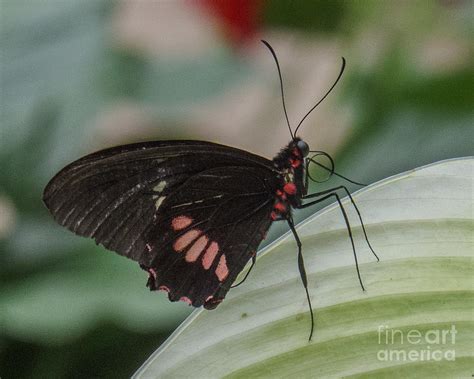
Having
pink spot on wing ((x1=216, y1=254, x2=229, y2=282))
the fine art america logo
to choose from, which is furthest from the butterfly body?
the fine art america logo

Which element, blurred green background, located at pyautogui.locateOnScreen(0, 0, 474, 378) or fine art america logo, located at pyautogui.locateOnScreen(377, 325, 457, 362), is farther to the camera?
blurred green background, located at pyautogui.locateOnScreen(0, 0, 474, 378)

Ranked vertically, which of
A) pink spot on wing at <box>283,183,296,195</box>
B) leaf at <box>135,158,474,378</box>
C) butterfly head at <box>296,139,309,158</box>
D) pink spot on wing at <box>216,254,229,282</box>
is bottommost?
leaf at <box>135,158,474,378</box>

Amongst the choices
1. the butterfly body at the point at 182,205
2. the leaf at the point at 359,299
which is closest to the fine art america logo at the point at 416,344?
the leaf at the point at 359,299

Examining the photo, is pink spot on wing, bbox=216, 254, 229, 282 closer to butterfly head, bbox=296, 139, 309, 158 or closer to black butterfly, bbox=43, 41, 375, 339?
black butterfly, bbox=43, 41, 375, 339

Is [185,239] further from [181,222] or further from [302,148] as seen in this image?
[302,148]

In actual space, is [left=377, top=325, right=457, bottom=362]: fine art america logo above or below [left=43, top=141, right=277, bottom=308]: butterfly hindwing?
below

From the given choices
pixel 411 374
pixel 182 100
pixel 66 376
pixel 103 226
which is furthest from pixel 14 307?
pixel 411 374

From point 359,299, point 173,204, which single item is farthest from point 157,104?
point 359,299

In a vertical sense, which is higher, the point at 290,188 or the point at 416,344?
the point at 290,188
